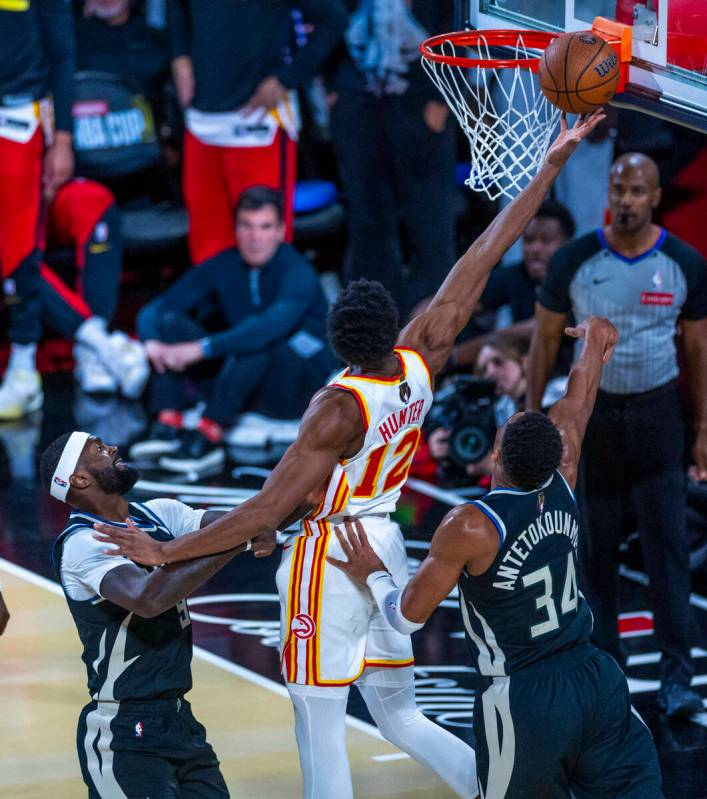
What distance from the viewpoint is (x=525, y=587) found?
4.26 meters

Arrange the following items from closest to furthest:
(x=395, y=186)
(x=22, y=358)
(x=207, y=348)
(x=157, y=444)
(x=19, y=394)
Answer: (x=157, y=444) < (x=207, y=348) < (x=395, y=186) < (x=19, y=394) < (x=22, y=358)

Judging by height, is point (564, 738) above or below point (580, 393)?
below

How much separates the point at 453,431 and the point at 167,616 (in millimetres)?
5220

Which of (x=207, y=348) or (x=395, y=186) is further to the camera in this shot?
(x=395, y=186)

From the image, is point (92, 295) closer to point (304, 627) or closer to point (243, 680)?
point (243, 680)

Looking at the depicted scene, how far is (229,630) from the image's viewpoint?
7.23 meters

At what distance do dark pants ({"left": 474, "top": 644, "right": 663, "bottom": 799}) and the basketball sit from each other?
2114 mm

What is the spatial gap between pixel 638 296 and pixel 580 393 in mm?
1383

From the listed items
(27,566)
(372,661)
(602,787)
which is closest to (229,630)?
(27,566)

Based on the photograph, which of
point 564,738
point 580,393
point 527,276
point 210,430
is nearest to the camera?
point 564,738

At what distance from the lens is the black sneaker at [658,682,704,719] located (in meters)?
6.16

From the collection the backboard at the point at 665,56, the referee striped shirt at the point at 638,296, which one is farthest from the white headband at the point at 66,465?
the referee striped shirt at the point at 638,296

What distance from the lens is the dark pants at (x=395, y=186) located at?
11.4 meters

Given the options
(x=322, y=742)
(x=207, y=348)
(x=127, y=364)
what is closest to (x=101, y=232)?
(x=127, y=364)
